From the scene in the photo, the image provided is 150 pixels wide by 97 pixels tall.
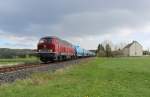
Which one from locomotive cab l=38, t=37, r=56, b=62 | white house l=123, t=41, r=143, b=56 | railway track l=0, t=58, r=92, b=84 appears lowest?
railway track l=0, t=58, r=92, b=84

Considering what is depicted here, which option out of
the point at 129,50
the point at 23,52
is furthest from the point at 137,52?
the point at 23,52

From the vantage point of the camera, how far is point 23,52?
92.3 meters

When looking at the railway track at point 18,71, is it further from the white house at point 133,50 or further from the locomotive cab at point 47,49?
the white house at point 133,50

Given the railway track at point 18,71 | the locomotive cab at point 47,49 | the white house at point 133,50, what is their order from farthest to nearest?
the white house at point 133,50
the locomotive cab at point 47,49
the railway track at point 18,71

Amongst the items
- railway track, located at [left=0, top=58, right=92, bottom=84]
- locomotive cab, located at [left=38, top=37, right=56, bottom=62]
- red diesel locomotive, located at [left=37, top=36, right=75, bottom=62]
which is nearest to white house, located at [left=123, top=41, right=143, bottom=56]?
red diesel locomotive, located at [left=37, top=36, right=75, bottom=62]

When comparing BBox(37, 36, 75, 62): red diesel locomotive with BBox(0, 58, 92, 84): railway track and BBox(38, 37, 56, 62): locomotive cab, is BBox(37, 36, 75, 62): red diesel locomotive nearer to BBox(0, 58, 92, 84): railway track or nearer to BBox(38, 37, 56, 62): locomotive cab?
BBox(38, 37, 56, 62): locomotive cab

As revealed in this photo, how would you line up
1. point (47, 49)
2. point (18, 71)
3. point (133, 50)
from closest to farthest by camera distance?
point (18, 71)
point (47, 49)
point (133, 50)

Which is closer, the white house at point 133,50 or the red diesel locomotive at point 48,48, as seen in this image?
the red diesel locomotive at point 48,48

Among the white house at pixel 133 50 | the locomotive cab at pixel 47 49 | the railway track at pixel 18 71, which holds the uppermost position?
the white house at pixel 133 50

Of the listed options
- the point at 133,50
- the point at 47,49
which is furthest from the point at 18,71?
the point at 133,50

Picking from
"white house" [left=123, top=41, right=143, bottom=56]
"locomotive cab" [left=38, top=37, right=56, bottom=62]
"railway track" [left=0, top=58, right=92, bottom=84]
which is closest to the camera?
"railway track" [left=0, top=58, right=92, bottom=84]

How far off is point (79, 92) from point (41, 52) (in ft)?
105

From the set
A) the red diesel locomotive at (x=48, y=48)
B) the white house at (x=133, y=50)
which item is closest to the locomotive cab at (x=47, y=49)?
the red diesel locomotive at (x=48, y=48)

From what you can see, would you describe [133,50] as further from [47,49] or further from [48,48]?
[47,49]
